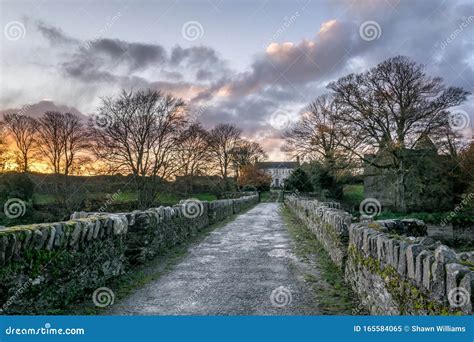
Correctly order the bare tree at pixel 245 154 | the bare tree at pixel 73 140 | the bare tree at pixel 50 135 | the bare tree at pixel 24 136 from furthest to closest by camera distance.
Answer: the bare tree at pixel 245 154, the bare tree at pixel 24 136, the bare tree at pixel 50 135, the bare tree at pixel 73 140

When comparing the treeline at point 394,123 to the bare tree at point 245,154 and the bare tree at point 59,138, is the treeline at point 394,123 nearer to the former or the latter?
the bare tree at point 59,138

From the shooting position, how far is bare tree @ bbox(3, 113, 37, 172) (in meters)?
28.1

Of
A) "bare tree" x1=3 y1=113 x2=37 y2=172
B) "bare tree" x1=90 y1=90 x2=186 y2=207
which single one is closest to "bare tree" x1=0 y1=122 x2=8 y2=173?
"bare tree" x1=3 y1=113 x2=37 y2=172

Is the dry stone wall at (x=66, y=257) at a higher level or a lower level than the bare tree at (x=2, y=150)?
lower

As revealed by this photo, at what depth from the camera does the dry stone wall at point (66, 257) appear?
3.83m

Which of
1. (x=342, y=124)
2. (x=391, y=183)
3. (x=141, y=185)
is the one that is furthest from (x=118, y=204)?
(x=391, y=183)

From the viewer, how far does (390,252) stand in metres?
3.79

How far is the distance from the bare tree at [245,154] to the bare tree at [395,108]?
29578 millimetres

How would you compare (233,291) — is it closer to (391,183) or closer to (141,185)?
(141,185)

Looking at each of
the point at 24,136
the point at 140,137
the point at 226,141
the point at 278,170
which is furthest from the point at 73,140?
the point at 278,170

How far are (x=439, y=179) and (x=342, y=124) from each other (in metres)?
8.37

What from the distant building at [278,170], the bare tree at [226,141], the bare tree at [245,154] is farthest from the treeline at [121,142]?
the distant building at [278,170]

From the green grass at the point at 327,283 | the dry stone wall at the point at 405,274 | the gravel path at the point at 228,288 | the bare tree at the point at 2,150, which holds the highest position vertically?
the bare tree at the point at 2,150

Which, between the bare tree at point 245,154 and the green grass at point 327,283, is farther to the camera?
the bare tree at point 245,154
